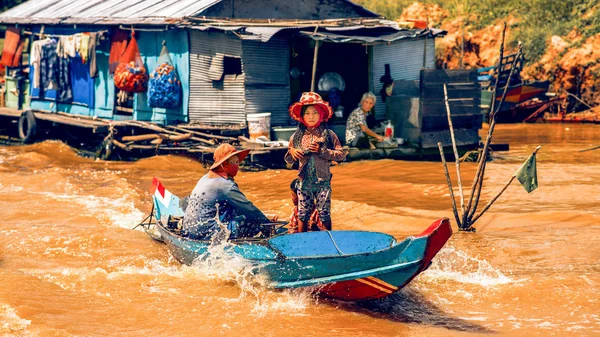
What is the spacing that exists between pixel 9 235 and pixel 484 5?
20.6 meters

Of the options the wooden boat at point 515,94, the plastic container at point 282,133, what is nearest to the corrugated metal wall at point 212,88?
the plastic container at point 282,133

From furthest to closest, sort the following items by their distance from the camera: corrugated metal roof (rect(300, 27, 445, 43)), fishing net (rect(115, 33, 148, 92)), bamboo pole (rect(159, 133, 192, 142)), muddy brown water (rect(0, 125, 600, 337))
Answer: fishing net (rect(115, 33, 148, 92)) < bamboo pole (rect(159, 133, 192, 142)) < corrugated metal roof (rect(300, 27, 445, 43)) < muddy brown water (rect(0, 125, 600, 337))

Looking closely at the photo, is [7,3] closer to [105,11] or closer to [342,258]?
[105,11]

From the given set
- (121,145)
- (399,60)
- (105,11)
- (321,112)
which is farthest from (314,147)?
(105,11)

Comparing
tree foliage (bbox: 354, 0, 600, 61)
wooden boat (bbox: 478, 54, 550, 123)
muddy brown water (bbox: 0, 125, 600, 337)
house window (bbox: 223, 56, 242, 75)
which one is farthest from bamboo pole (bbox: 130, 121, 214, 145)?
tree foliage (bbox: 354, 0, 600, 61)

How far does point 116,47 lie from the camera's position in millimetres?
17734

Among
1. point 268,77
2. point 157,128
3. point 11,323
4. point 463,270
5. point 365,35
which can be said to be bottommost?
point 11,323

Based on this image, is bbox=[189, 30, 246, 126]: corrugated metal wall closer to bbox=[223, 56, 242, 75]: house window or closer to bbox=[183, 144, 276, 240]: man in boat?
bbox=[223, 56, 242, 75]: house window

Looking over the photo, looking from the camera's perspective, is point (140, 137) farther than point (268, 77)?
Yes

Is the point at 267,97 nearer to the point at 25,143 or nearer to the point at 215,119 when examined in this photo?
the point at 215,119

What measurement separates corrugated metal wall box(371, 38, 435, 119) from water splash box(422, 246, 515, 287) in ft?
26.5

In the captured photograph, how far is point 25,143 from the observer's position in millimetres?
19641

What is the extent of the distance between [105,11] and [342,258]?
13.6 m

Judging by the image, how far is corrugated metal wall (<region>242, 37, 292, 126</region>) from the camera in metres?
15.2
